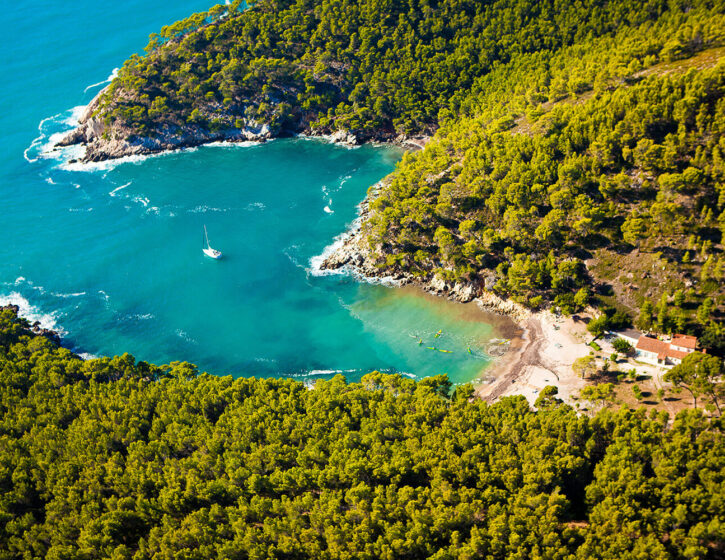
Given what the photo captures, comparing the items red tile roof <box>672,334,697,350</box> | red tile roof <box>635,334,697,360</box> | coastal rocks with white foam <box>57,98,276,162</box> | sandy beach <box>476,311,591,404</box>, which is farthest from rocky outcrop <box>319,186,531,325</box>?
coastal rocks with white foam <box>57,98,276,162</box>

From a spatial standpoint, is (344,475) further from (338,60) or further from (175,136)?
(338,60)

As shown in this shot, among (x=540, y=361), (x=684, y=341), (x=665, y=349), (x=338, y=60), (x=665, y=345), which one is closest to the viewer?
(x=684, y=341)

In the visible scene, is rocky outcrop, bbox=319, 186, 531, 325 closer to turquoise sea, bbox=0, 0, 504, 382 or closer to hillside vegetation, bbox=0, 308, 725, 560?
turquoise sea, bbox=0, 0, 504, 382

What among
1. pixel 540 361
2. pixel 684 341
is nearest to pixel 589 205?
pixel 684 341

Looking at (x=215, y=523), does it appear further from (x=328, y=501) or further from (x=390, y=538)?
(x=390, y=538)

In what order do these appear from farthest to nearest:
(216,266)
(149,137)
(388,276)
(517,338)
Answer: (149,137), (216,266), (388,276), (517,338)

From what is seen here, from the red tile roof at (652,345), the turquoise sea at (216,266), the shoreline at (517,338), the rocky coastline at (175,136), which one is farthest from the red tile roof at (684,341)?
the rocky coastline at (175,136)
